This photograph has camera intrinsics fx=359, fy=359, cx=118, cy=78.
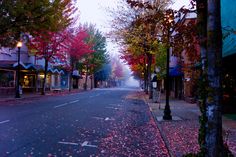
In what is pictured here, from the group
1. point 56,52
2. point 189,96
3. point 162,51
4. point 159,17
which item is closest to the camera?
point 159,17

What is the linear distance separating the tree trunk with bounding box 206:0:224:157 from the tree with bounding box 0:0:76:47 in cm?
1917

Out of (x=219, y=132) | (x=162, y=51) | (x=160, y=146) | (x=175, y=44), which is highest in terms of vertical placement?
(x=162, y=51)

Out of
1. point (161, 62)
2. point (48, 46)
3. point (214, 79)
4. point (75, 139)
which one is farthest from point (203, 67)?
point (48, 46)

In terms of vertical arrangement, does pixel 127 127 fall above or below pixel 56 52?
below

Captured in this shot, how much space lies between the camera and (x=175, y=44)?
367 inches

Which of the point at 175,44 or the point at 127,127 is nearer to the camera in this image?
the point at 175,44

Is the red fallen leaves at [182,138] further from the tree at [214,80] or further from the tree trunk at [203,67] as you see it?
the tree at [214,80]

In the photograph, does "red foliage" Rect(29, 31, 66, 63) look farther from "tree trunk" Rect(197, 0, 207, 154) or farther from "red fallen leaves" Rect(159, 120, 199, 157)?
"tree trunk" Rect(197, 0, 207, 154)

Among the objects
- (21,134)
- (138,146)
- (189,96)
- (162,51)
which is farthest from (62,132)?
(162,51)

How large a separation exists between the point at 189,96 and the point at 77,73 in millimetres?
43230

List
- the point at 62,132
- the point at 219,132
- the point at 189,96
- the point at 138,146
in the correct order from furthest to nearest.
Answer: the point at 189,96, the point at 62,132, the point at 138,146, the point at 219,132

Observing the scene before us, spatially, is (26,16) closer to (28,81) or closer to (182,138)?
(182,138)

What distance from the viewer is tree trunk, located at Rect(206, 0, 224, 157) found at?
6.37 m

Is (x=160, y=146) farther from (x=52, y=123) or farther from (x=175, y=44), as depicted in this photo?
(x=52, y=123)
